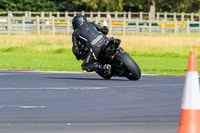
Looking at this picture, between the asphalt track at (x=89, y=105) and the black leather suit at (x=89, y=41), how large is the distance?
1.45 feet

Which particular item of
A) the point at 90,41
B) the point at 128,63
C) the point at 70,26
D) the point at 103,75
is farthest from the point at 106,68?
the point at 70,26

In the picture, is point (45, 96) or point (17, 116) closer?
point (17, 116)

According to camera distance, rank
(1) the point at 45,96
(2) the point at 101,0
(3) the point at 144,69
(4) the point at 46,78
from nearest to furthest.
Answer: (1) the point at 45,96
(4) the point at 46,78
(3) the point at 144,69
(2) the point at 101,0

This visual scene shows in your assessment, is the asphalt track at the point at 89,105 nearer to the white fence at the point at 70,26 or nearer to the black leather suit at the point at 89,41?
A: the black leather suit at the point at 89,41

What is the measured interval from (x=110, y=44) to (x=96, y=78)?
173 centimetres

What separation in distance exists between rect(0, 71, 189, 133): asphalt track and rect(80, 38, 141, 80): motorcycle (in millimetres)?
228

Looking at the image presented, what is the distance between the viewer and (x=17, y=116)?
30.2ft

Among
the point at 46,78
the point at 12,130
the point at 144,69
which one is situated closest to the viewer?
the point at 12,130

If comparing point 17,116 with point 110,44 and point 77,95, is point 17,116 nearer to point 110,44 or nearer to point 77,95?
point 77,95

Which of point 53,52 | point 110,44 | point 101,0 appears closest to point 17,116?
point 110,44

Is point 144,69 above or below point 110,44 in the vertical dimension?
below

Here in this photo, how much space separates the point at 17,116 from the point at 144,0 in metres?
69.5

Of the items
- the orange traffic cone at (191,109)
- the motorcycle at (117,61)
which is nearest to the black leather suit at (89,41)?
the motorcycle at (117,61)

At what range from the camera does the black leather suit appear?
15.1 metres
